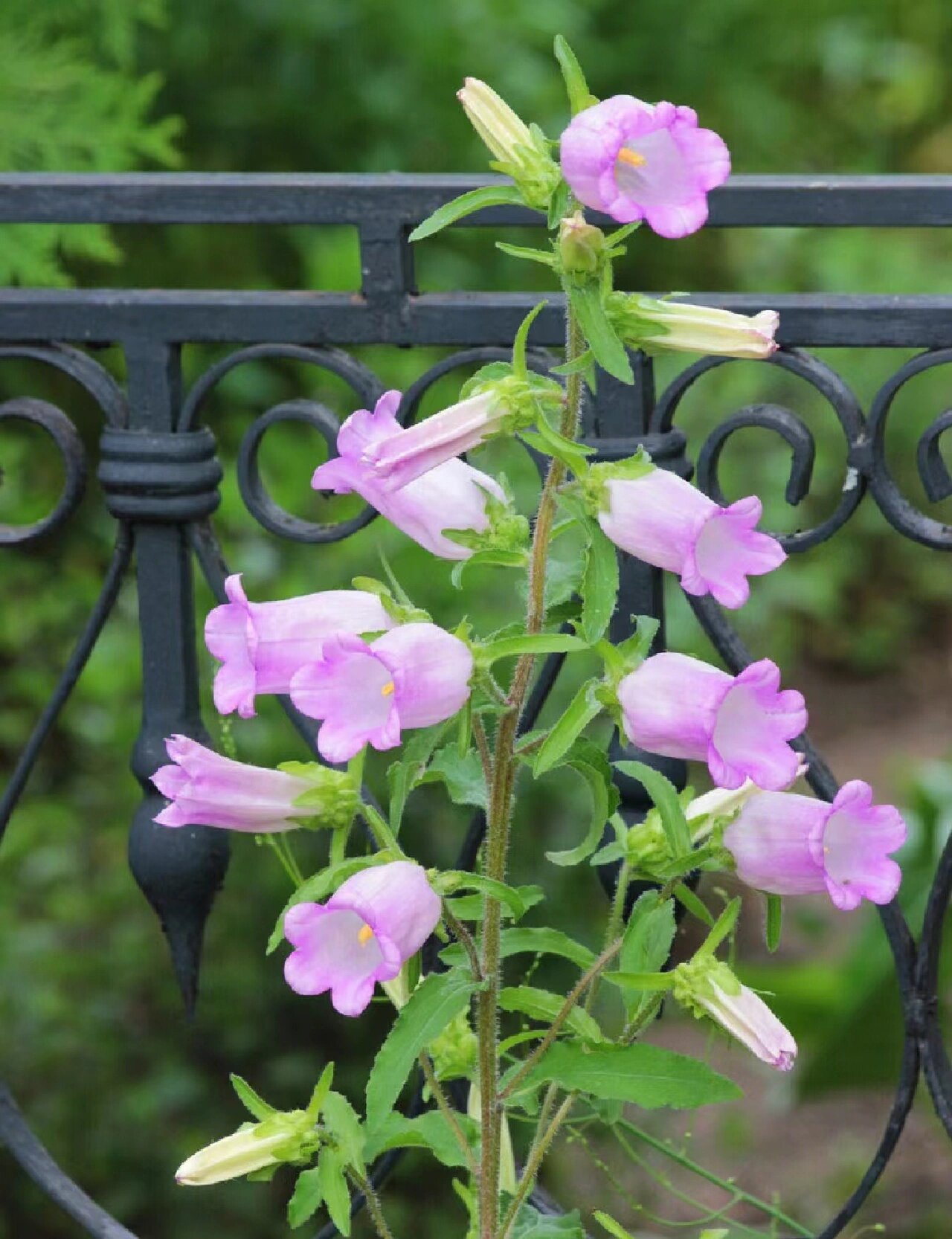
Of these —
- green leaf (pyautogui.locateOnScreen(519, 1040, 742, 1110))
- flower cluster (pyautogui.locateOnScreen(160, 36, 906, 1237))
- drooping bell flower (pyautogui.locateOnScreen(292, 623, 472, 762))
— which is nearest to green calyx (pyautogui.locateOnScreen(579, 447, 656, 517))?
flower cluster (pyautogui.locateOnScreen(160, 36, 906, 1237))

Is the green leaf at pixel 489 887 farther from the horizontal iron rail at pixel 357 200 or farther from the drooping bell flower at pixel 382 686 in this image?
the horizontal iron rail at pixel 357 200

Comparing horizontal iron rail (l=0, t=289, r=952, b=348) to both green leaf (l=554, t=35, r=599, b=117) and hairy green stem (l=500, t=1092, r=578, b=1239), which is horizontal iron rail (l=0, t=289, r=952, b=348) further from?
hairy green stem (l=500, t=1092, r=578, b=1239)

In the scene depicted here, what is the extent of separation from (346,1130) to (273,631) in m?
0.32

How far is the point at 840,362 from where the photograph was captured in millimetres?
4445

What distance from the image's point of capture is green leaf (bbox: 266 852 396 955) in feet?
3.66

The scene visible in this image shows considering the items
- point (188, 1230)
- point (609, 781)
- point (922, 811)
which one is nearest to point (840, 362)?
point (922, 811)

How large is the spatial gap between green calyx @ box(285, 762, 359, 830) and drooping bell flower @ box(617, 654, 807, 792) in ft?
0.60

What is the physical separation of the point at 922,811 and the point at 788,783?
5.81ft

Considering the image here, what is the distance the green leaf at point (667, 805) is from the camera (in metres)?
1.12

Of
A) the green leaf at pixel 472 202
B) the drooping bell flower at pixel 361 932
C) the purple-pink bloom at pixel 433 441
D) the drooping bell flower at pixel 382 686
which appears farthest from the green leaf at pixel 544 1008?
the green leaf at pixel 472 202

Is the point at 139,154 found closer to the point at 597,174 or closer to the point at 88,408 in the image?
the point at 88,408

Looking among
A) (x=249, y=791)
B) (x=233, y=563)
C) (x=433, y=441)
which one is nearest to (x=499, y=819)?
(x=249, y=791)

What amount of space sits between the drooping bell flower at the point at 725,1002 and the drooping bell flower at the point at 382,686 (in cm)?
22

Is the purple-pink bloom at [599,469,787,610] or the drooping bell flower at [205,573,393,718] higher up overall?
the purple-pink bloom at [599,469,787,610]
